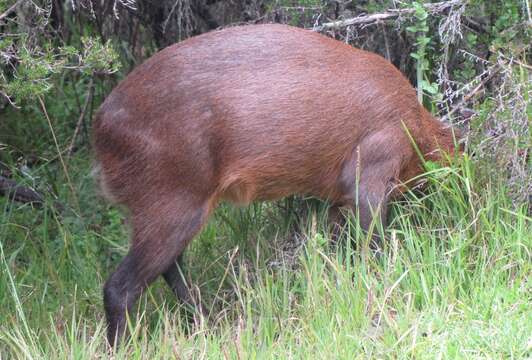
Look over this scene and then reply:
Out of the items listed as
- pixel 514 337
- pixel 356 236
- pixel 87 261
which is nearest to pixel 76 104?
pixel 87 261

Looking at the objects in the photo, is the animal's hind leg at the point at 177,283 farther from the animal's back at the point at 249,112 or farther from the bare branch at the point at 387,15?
the bare branch at the point at 387,15

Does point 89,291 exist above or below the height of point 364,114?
below

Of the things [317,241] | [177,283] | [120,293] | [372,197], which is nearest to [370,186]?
[372,197]

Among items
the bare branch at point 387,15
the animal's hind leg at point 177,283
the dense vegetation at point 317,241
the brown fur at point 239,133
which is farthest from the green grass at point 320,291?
the bare branch at point 387,15

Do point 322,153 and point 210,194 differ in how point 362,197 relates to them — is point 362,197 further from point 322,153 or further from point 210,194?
point 210,194

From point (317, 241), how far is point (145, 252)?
2.62 ft

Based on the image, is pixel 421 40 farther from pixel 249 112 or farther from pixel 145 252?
pixel 145 252

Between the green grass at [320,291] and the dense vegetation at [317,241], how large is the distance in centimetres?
1

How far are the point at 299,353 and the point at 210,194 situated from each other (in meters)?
0.96

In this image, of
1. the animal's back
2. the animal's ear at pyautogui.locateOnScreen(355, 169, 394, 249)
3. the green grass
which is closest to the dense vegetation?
the green grass

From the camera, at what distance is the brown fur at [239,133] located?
14.8ft

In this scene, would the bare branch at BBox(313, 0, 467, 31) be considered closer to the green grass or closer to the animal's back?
the animal's back

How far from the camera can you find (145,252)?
180 inches

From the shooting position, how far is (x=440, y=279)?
4445 millimetres
